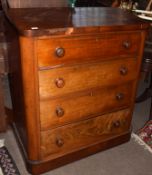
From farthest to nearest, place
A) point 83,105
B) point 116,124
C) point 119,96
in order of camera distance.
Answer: point 116,124 → point 119,96 → point 83,105

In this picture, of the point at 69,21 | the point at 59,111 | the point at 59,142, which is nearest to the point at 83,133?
the point at 59,142

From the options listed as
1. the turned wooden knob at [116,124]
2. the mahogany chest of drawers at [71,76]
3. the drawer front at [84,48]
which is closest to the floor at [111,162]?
the mahogany chest of drawers at [71,76]

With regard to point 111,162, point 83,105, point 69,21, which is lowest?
point 111,162

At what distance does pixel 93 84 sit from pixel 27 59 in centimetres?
43

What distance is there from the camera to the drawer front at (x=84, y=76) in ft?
3.93

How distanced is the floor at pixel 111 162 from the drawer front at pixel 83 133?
14 cm

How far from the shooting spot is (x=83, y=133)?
4.92ft

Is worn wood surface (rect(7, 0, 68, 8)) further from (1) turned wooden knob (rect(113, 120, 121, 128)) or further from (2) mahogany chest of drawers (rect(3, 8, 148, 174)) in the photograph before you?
(1) turned wooden knob (rect(113, 120, 121, 128))

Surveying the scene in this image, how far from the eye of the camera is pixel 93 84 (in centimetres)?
134

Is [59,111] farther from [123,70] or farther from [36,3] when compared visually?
[36,3]

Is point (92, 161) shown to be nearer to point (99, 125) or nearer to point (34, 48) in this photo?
point (99, 125)

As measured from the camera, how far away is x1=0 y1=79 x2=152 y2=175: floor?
1550 millimetres

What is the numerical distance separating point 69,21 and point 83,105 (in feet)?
1.64

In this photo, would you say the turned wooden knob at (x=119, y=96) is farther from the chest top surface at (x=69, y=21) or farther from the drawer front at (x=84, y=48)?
the chest top surface at (x=69, y=21)
